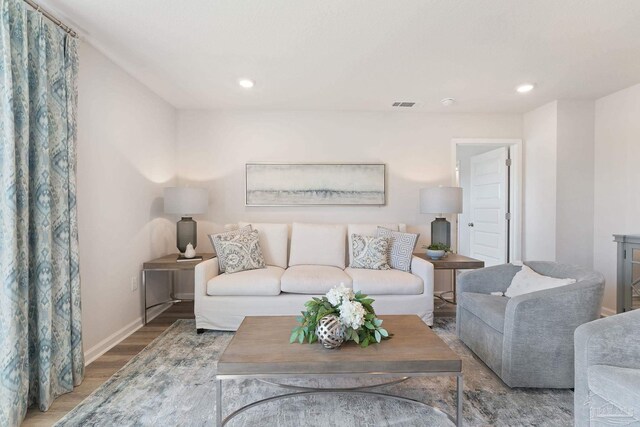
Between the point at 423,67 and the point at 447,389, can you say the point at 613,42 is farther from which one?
the point at 447,389

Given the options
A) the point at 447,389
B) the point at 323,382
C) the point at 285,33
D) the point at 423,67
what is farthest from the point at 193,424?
the point at 423,67

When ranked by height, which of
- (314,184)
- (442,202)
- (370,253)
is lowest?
(370,253)

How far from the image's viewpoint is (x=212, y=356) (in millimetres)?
2492

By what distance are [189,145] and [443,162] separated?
313 centimetres

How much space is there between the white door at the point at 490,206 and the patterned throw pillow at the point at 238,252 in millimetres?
3045

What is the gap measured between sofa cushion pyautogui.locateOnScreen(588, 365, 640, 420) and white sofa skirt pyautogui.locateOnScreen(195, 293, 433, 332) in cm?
163

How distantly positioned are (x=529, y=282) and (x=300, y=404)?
181 centimetres

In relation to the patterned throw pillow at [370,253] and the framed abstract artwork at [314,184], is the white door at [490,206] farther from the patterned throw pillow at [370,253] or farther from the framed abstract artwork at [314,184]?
the patterned throw pillow at [370,253]

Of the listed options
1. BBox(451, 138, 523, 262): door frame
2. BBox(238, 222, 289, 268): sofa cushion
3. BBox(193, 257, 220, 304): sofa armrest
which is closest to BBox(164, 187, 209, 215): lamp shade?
A: BBox(238, 222, 289, 268): sofa cushion

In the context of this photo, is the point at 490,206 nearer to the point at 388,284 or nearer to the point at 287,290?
the point at 388,284

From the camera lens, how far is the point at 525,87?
10.4 feet

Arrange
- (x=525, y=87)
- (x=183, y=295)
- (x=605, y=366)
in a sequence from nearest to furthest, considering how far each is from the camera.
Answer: (x=605, y=366) < (x=525, y=87) < (x=183, y=295)

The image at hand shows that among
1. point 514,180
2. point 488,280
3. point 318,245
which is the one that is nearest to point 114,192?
point 318,245

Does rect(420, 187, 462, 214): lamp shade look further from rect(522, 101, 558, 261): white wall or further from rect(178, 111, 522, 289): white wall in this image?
rect(522, 101, 558, 261): white wall
